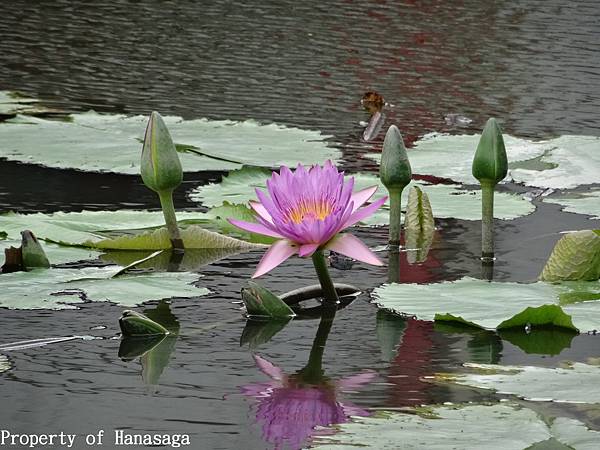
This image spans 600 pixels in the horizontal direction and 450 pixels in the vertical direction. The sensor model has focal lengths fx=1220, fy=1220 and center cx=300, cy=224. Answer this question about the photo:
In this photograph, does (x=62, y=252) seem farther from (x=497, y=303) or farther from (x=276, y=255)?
(x=497, y=303)

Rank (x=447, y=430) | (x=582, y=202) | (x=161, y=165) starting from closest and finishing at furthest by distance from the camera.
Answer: (x=447, y=430) < (x=161, y=165) < (x=582, y=202)

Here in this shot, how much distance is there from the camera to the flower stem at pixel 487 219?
2160mm

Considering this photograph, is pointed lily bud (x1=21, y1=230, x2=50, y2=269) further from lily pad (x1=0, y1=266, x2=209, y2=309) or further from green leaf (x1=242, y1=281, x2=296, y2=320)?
green leaf (x1=242, y1=281, x2=296, y2=320)

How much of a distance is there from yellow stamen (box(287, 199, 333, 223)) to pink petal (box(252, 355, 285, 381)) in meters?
0.22

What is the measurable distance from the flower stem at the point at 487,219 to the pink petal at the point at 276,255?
1.73 ft

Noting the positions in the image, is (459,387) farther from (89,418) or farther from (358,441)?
(89,418)

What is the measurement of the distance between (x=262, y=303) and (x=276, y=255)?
10 centimetres

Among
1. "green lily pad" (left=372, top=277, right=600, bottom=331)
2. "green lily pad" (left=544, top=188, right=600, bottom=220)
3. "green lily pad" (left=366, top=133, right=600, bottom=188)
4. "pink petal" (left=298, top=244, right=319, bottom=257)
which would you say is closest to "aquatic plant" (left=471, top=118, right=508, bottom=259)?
"green lily pad" (left=372, top=277, right=600, bottom=331)

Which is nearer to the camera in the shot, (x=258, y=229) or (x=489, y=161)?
(x=258, y=229)

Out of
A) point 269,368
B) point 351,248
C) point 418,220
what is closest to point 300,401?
point 269,368

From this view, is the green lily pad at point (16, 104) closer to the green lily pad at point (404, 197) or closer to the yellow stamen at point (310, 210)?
the green lily pad at point (404, 197)

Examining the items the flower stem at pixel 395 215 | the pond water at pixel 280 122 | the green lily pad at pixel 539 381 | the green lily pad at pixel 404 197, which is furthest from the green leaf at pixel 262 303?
the green lily pad at pixel 404 197

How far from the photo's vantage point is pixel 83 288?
185cm

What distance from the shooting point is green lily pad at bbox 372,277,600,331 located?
1.72m
